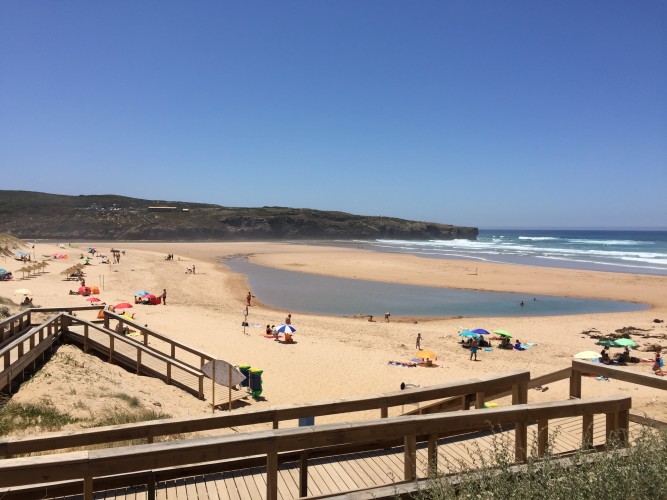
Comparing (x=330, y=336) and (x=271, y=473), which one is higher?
(x=271, y=473)

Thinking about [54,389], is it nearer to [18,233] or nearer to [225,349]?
[225,349]

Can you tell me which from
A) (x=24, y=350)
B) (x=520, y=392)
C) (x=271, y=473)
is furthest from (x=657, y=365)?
(x=24, y=350)

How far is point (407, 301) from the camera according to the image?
31.2 metres

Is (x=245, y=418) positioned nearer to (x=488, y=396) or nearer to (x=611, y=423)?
(x=611, y=423)

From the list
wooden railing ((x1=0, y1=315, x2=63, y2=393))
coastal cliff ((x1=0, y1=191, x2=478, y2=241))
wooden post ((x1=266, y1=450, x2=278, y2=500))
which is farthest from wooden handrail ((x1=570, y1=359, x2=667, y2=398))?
coastal cliff ((x1=0, y1=191, x2=478, y2=241))

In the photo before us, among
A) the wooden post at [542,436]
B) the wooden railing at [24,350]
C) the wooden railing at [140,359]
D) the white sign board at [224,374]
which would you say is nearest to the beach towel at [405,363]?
the wooden railing at [140,359]

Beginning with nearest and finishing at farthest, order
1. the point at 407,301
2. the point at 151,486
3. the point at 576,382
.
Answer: the point at 151,486, the point at 576,382, the point at 407,301

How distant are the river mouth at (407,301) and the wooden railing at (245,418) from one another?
20624mm

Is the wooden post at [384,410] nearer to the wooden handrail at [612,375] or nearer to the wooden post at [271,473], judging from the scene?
the wooden post at [271,473]

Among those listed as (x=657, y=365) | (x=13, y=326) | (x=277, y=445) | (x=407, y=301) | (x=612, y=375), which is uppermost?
(x=277, y=445)

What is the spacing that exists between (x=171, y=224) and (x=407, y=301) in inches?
3746

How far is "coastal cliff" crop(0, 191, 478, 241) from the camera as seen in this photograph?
108 metres

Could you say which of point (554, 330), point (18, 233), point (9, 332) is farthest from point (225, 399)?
point (18, 233)

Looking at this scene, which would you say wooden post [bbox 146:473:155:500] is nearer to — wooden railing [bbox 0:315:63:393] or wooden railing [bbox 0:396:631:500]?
wooden railing [bbox 0:396:631:500]
